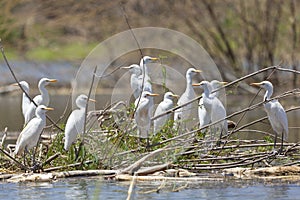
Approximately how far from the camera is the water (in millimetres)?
7703

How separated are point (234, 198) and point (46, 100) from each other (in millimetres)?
4182

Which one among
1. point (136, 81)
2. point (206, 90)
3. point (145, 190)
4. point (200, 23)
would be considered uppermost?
point (200, 23)

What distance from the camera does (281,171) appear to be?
8586 millimetres

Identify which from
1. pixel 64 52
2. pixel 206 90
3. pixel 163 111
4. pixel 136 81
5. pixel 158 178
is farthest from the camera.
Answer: pixel 64 52

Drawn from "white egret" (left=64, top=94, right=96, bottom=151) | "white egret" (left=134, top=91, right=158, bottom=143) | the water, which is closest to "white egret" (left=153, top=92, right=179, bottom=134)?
"white egret" (left=134, top=91, right=158, bottom=143)

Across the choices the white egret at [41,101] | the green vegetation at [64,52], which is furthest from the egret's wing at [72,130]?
the green vegetation at [64,52]

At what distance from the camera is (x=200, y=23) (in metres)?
22.4

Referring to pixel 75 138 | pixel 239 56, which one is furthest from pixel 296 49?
pixel 75 138

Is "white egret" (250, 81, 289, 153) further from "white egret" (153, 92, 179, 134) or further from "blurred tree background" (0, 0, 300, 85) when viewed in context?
"blurred tree background" (0, 0, 300, 85)

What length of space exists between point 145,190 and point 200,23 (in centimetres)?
1479

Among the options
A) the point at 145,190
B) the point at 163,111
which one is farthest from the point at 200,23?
the point at 145,190

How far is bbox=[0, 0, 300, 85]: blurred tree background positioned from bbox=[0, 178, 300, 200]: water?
12766 mm

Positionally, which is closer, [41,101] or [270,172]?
[270,172]

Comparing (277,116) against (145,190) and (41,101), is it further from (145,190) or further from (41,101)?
(41,101)
